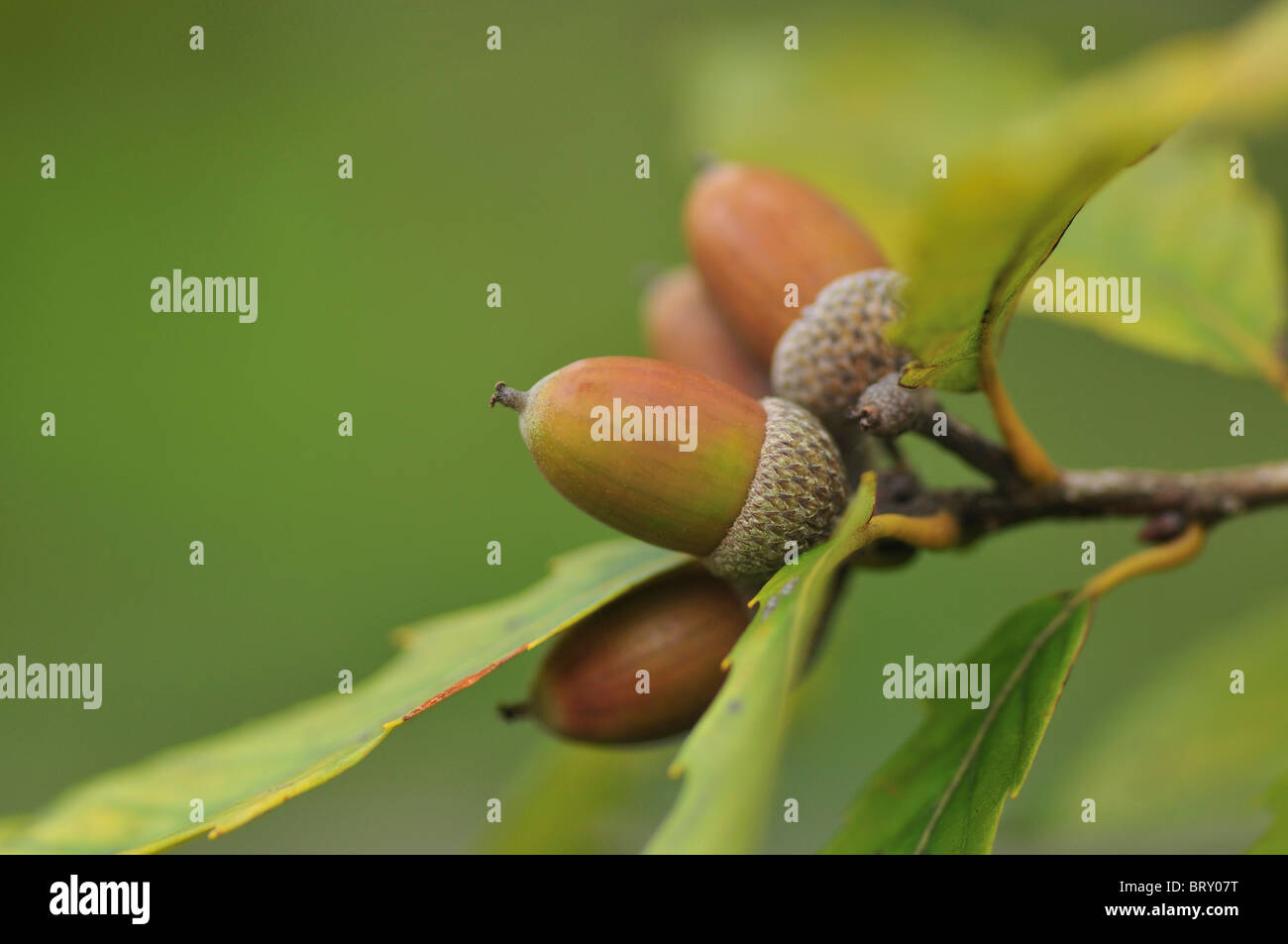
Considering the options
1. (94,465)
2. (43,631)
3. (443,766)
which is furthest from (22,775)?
(443,766)

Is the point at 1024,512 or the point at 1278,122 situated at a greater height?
the point at 1278,122

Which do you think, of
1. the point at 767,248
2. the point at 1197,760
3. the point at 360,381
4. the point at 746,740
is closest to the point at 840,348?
the point at 767,248

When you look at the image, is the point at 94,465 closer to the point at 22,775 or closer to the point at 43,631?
the point at 43,631

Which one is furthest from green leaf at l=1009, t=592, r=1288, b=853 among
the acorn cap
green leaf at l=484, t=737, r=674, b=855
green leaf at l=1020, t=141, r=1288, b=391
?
the acorn cap

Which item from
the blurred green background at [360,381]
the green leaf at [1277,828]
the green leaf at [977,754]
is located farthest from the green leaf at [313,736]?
the blurred green background at [360,381]

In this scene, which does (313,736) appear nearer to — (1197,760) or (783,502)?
(783,502)
